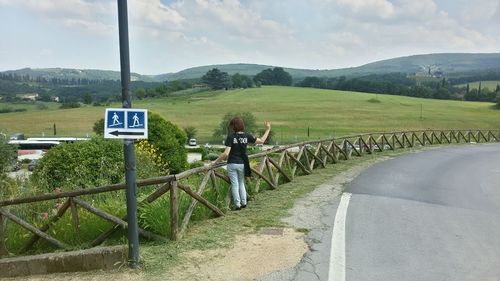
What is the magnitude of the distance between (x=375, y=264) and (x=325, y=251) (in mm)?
716

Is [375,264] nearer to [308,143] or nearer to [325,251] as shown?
[325,251]

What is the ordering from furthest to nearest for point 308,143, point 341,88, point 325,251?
point 341,88
point 308,143
point 325,251

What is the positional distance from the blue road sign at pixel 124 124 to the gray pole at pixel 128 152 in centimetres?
9

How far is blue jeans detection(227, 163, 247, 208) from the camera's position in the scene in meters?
8.52

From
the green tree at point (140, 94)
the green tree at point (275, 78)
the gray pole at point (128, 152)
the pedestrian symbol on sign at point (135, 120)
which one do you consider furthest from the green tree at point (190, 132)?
the green tree at point (275, 78)

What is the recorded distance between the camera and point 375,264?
18.8 feet

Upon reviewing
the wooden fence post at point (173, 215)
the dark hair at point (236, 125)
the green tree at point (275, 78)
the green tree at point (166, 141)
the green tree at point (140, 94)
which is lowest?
the green tree at point (140, 94)

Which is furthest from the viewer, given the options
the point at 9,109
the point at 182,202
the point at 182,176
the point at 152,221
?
the point at 9,109

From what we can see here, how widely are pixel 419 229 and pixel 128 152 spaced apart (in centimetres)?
491

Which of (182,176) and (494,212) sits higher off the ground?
(182,176)

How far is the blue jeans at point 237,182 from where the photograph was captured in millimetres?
8516

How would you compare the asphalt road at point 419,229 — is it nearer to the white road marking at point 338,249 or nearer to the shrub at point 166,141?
the white road marking at point 338,249

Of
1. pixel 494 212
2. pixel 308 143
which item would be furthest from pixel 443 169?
pixel 494 212

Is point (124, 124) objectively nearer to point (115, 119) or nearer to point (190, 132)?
point (115, 119)
